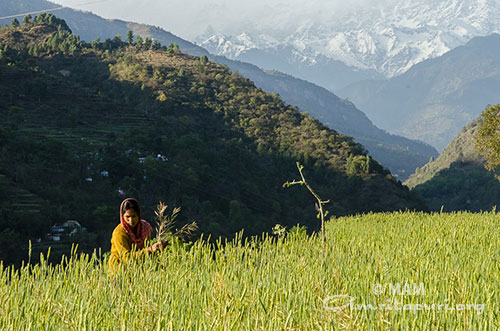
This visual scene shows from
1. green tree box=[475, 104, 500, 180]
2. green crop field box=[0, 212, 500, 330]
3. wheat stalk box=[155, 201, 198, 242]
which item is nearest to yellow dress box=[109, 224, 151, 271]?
wheat stalk box=[155, 201, 198, 242]

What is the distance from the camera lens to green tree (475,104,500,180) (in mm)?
34562

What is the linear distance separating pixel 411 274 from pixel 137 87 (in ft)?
328

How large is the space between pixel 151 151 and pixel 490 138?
48386 mm

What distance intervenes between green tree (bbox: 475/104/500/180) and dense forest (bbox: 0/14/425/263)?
28.4m

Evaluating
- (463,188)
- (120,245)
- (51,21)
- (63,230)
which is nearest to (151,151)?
(63,230)

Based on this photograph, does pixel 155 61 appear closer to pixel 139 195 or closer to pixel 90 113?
pixel 90 113

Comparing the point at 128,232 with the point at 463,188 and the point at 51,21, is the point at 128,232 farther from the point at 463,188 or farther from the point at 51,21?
the point at 51,21

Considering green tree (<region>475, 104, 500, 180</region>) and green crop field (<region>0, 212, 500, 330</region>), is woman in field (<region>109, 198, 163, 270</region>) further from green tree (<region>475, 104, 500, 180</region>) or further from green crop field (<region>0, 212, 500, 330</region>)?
green tree (<region>475, 104, 500, 180</region>)

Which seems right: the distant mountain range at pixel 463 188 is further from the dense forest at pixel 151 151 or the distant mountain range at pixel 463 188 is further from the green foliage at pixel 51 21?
the green foliage at pixel 51 21

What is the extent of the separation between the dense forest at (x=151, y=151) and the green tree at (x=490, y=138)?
28.4m

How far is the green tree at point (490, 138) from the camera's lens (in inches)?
1361

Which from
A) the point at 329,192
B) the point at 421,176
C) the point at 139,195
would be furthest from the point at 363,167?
the point at 421,176

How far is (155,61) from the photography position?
122 metres

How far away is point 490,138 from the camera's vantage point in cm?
3531
